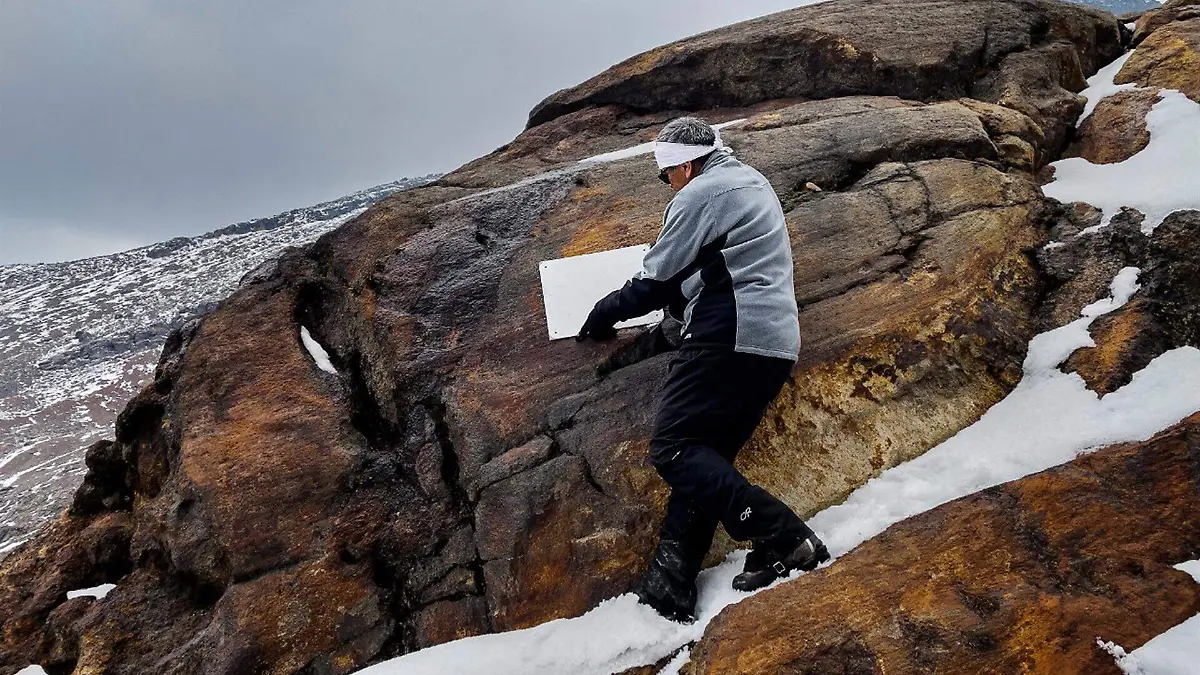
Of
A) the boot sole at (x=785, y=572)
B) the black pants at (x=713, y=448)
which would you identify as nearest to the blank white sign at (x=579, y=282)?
the black pants at (x=713, y=448)

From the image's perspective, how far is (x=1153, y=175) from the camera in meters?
7.89

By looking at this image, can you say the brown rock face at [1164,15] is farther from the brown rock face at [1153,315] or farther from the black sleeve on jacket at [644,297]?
the black sleeve on jacket at [644,297]

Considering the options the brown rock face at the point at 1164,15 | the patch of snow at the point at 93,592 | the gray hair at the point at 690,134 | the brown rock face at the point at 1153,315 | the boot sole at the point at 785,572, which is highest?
the gray hair at the point at 690,134

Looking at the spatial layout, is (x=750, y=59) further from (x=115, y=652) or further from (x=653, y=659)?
(x=115, y=652)

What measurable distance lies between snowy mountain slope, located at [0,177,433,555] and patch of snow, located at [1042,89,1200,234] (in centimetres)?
7701

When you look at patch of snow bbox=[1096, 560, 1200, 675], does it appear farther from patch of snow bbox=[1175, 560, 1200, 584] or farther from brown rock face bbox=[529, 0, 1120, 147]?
brown rock face bbox=[529, 0, 1120, 147]

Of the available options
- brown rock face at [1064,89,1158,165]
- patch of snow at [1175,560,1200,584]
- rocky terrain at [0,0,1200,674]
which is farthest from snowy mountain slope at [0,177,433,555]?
patch of snow at [1175,560,1200,584]

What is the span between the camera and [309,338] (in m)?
8.93

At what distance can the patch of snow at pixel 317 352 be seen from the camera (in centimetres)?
854

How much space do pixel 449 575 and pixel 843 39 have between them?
1048 centimetres

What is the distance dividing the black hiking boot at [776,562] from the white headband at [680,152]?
3209mm

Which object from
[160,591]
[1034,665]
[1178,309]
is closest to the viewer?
[1034,665]

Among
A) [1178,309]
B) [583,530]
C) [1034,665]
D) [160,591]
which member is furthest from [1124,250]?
[160,591]

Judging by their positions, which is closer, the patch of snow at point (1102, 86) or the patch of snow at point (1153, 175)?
the patch of snow at point (1153, 175)
